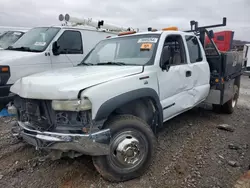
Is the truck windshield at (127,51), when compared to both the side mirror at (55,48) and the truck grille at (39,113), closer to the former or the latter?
the truck grille at (39,113)

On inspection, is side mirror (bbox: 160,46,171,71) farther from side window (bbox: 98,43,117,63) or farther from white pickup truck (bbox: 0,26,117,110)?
white pickup truck (bbox: 0,26,117,110)

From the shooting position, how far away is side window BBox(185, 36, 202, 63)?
4242mm

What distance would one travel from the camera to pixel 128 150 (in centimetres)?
270

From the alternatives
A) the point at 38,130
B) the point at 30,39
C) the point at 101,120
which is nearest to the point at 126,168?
the point at 101,120

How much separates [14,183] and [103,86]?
168 centimetres

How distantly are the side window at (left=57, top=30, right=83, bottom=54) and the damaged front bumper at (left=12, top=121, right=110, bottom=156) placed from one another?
3804 mm

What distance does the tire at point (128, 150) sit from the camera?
2.63m

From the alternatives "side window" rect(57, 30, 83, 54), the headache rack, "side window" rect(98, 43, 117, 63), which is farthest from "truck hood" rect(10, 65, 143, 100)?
"side window" rect(57, 30, 83, 54)

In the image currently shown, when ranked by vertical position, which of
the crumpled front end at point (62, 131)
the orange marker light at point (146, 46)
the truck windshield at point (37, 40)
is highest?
the truck windshield at point (37, 40)

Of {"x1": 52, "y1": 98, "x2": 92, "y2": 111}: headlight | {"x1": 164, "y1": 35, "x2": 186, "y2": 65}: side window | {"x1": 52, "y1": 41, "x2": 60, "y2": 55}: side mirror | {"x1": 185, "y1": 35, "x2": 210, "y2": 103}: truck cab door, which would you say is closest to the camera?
{"x1": 52, "y1": 98, "x2": 92, "y2": 111}: headlight

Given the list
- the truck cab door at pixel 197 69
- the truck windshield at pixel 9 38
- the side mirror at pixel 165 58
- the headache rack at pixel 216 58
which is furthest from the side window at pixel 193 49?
the truck windshield at pixel 9 38

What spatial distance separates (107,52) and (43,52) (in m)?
2.19

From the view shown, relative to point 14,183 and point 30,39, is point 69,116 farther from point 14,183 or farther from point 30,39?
point 30,39

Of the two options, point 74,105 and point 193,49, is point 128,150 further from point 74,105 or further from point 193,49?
point 193,49
